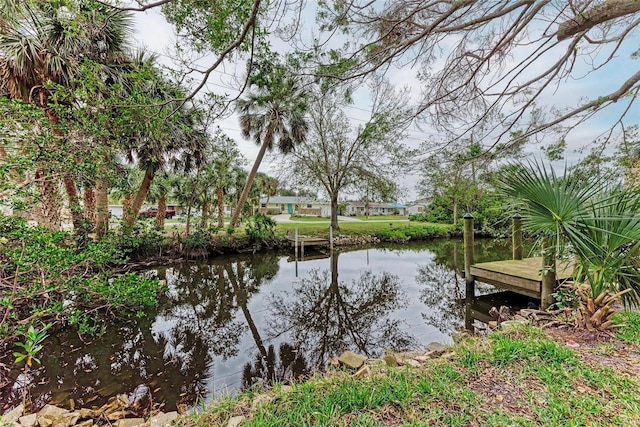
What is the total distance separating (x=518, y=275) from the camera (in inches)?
198

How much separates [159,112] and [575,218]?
4.33 meters

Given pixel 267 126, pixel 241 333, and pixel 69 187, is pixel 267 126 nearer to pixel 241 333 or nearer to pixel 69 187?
pixel 69 187

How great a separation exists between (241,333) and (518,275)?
5.16m

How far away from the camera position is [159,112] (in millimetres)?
2953

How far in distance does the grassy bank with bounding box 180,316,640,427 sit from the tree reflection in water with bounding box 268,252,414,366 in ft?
5.29

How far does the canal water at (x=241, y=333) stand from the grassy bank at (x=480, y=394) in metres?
1.24

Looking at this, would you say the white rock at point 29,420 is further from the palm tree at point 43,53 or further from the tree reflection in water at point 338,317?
the palm tree at point 43,53

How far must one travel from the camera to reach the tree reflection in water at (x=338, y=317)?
4070 millimetres

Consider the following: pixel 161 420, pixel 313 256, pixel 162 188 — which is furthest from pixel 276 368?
pixel 162 188

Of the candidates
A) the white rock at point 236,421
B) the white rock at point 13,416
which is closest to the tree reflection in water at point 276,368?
the white rock at point 236,421

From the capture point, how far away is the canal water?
3.12 metres

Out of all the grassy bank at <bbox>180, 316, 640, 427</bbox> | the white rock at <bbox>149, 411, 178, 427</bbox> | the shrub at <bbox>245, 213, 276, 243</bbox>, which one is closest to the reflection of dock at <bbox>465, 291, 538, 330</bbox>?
the grassy bank at <bbox>180, 316, 640, 427</bbox>

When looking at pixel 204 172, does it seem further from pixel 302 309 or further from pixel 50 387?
pixel 50 387

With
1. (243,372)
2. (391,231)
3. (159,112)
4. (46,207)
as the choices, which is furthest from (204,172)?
(391,231)
